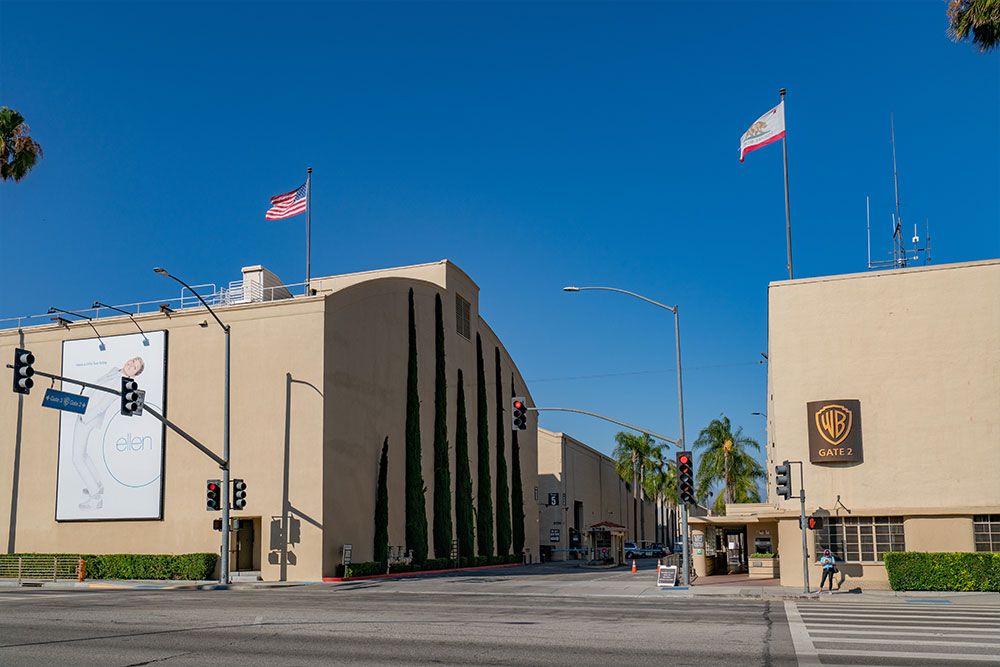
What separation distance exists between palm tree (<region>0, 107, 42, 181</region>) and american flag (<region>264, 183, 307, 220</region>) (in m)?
12.3

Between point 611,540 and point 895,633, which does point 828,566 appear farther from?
point 611,540

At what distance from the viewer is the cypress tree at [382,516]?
46188 mm

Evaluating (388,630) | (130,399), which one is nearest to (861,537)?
(388,630)

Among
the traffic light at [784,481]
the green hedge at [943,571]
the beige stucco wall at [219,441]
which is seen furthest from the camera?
the beige stucco wall at [219,441]

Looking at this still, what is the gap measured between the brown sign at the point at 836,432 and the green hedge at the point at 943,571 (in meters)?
3.95

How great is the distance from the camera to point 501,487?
6450 centimetres

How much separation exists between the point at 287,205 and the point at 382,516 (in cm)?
→ 1586

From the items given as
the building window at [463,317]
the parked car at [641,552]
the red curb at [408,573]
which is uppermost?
the building window at [463,317]

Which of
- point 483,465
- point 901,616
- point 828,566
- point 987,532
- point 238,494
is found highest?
point 483,465

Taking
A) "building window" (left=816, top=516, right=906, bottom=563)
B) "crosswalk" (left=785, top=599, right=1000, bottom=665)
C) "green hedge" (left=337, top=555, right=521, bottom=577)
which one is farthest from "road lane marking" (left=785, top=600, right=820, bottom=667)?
"green hedge" (left=337, top=555, right=521, bottom=577)

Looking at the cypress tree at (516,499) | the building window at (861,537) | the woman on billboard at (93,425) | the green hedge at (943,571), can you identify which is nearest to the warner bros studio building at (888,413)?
the building window at (861,537)

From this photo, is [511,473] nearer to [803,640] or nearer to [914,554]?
[914,554]

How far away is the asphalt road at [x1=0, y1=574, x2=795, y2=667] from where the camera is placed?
14852mm

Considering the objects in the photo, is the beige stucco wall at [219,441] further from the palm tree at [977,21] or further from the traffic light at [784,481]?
the palm tree at [977,21]
